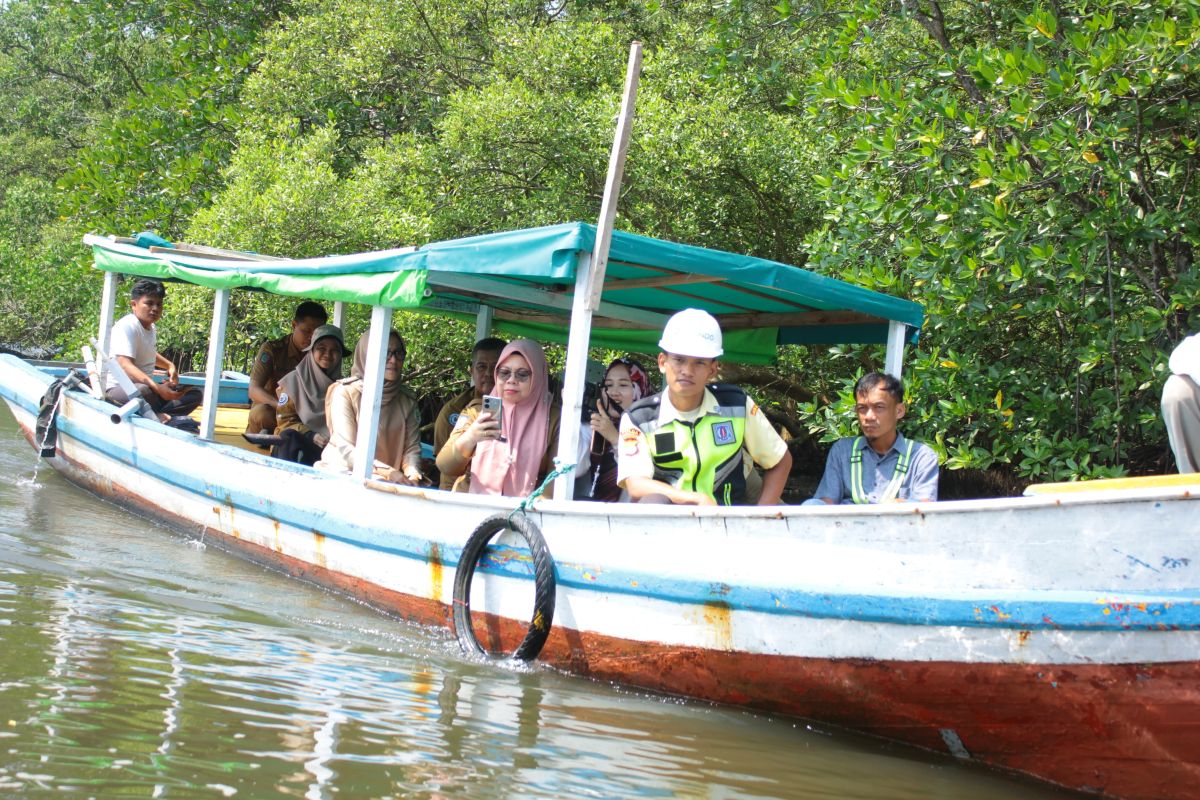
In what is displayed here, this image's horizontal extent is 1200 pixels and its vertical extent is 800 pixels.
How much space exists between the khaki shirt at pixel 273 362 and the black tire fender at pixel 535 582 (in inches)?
148

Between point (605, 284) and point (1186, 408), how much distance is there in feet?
8.75

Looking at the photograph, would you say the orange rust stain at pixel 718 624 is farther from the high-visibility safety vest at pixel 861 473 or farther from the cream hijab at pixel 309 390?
the cream hijab at pixel 309 390

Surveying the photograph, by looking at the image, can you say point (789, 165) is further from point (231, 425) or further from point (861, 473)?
point (861, 473)

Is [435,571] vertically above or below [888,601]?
below

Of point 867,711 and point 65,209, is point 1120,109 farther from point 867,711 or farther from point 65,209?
point 65,209

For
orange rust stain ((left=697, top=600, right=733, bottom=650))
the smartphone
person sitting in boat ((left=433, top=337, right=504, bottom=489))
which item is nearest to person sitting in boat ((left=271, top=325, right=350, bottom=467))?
person sitting in boat ((left=433, top=337, right=504, bottom=489))

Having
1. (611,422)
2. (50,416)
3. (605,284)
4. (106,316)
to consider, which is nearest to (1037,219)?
(605,284)

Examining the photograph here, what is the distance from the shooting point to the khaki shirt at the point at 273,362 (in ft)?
27.9

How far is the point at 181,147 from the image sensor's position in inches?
604

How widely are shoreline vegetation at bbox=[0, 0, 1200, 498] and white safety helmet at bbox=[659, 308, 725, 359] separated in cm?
249

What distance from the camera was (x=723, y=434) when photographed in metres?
4.92

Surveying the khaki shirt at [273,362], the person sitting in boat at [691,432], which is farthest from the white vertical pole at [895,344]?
the khaki shirt at [273,362]

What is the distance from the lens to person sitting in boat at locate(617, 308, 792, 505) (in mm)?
4766

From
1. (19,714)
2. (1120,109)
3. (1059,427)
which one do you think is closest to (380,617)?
(19,714)
